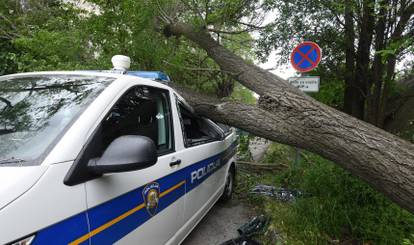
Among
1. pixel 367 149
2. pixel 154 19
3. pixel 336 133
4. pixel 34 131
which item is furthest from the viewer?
pixel 154 19

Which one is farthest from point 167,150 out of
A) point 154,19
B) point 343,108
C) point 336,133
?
point 343,108

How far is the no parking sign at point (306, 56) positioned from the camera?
549 centimetres

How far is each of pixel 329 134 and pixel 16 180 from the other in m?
2.76

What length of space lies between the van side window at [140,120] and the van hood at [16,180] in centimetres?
34

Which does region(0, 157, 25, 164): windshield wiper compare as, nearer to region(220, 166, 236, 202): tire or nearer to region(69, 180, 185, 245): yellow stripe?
region(69, 180, 185, 245): yellow stripe

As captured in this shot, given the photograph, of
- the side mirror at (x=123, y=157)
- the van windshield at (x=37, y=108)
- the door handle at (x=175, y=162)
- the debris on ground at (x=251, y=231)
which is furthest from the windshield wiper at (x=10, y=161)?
the debris on ground at (x=251, y=231)

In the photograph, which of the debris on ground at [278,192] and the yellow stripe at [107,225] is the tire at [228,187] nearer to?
the debris on ground at [278,192]

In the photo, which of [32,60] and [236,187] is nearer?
[236,187]

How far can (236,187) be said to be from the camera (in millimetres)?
5953

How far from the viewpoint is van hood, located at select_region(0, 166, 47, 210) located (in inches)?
50.3

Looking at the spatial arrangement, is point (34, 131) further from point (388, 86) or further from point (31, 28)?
point (31, 28)

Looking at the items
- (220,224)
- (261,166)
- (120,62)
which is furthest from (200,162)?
(261,166)

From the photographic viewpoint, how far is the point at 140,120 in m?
2.50

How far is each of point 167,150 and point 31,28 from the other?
724 centimetres
